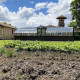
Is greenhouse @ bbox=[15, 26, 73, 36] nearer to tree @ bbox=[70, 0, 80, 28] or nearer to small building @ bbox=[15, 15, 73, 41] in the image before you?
small building @ bbox=[15, 15, 73, 41]

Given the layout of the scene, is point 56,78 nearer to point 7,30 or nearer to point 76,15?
point 7,30

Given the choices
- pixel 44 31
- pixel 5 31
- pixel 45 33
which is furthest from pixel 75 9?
pixel 5 31

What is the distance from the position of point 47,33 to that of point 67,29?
333 centimetres

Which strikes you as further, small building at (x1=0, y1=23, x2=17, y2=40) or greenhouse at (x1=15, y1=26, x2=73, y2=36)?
small building at (x1=0, y1=23, x2=17, y2=40)

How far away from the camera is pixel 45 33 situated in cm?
1964

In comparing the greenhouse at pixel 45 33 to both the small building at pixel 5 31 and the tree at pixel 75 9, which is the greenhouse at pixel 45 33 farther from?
the tree at pixel 75 9

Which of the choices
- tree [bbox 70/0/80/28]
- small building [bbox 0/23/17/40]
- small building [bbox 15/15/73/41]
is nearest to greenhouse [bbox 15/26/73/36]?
small building [bbox 15/15/73/41]

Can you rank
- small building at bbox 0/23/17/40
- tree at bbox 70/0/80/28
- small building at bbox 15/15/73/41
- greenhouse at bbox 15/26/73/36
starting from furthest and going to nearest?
tree at bbox 70/0/80/28 < small building at bbox 0/23/17/40 < greenhouse at bbox 15/26/73/36 < small building at bbox 15/15/73/41

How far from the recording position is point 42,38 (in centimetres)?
1930

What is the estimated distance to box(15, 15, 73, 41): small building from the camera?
18.6m

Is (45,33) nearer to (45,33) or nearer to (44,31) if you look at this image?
(45,33)

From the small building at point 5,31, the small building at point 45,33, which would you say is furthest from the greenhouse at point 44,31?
the small building at point 5,31

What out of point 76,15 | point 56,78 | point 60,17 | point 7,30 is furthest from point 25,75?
point 60,17

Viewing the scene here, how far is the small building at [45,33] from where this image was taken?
18641 millimetres
